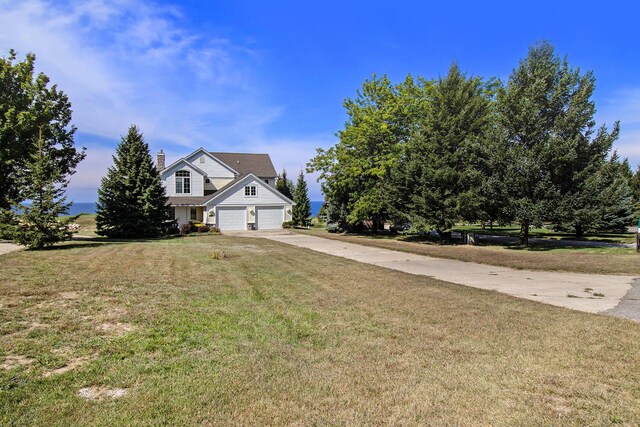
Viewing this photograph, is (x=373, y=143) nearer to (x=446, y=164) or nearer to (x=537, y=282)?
(x=446, y=164)

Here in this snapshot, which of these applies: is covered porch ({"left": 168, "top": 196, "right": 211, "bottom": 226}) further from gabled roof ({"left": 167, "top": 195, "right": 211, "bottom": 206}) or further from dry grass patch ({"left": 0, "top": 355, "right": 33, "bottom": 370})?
dry grass patch ({"left": 0, "top": 355, "right": 33, "bottom": 370})

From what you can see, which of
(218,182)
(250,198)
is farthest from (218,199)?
(218,182)

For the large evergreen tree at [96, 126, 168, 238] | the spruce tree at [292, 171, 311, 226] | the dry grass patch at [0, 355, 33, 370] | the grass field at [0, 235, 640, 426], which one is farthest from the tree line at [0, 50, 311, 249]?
the spruce tree at [292, 171, 311, 226]

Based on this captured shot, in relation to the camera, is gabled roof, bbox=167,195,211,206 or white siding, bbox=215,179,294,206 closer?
gabled roof, bbox=167,195,211,206

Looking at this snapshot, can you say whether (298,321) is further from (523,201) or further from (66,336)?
(523,201)

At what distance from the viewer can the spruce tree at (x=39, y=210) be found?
13.5 metres

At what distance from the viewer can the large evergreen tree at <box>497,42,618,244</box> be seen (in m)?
16.8

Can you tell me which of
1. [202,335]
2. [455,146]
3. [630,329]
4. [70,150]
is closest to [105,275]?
[202,335]

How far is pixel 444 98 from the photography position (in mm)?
21484

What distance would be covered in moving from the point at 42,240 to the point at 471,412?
15.8m

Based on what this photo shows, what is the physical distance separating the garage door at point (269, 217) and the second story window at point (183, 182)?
6753 millimetres

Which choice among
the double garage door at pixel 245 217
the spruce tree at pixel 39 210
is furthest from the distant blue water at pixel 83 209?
the double garage door at pixel 245 217

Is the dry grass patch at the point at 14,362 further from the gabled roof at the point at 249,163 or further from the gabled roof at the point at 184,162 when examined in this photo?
the gabled roof at the point at 249,163

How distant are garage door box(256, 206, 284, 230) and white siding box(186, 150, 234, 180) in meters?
6.11
